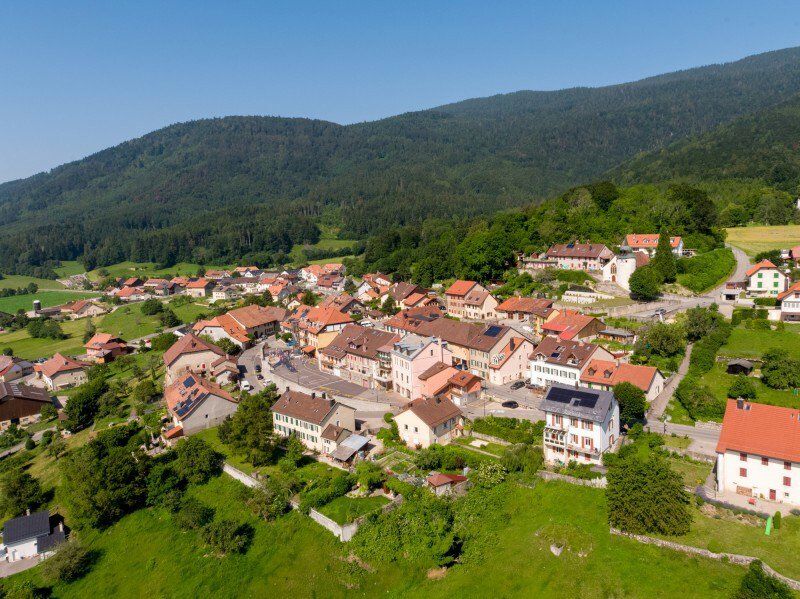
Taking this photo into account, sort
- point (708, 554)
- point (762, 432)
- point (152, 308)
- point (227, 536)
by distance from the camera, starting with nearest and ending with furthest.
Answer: point (708, 554)
point (762, 432)
point (227, 536)
point (152, 308)

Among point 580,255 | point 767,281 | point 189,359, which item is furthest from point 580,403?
point 189,359

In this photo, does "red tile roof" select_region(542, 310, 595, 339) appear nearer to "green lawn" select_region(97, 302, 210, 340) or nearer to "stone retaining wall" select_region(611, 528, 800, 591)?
"stone retaining wall" select_region(611, 528, 800, 591)

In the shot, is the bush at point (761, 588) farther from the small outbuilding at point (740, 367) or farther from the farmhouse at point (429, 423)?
the small outbuilding at point (740, 367)

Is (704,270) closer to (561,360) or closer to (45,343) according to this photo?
(561,360)

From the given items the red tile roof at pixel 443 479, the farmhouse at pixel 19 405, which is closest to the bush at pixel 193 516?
the red tile roof at pixel 443 479

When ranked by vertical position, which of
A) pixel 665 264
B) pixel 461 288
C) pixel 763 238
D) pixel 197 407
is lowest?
pixel 197 407

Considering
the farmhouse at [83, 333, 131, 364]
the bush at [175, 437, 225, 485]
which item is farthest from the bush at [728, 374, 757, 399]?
the farmhouse at [83, 333, 131, 364]
